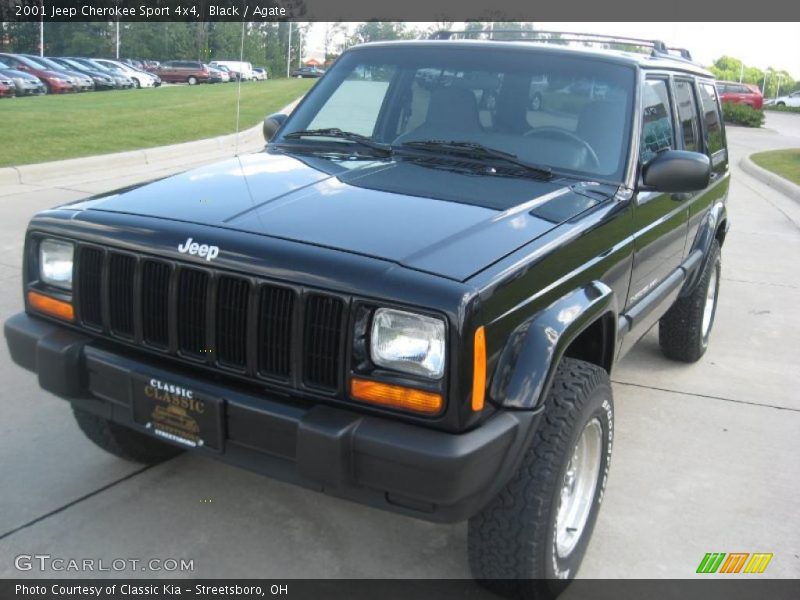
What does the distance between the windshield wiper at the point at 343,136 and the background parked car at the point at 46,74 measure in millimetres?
33940

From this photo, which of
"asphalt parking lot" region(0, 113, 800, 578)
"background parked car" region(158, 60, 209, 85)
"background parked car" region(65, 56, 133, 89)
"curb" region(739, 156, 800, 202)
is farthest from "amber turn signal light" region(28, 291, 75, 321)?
"background parked car" region(158, 60, 209, 85)

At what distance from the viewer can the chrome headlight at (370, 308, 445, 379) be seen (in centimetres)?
225

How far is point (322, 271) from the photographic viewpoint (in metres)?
2.32

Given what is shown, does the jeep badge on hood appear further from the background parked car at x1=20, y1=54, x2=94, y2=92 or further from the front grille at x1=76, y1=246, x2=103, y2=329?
the background parked car at x1=20, y1=54, x2=94, y2=92

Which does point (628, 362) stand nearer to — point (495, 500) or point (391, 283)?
point (495, 500)

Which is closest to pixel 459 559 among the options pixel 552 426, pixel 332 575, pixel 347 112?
pixel 332 575

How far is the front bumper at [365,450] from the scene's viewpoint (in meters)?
2.19

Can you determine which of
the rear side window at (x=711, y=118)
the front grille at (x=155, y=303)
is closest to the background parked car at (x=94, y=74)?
the rear side window at (x=711, y=118)

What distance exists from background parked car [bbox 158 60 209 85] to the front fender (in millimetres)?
53700

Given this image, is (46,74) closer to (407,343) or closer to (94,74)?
(94,74)

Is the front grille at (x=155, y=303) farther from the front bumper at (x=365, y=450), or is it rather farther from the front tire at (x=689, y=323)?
the front tire at (x=689, y=323)

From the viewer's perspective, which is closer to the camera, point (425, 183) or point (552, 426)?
point (552, 426)

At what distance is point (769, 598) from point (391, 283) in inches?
73.1

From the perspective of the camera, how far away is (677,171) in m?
3.34
